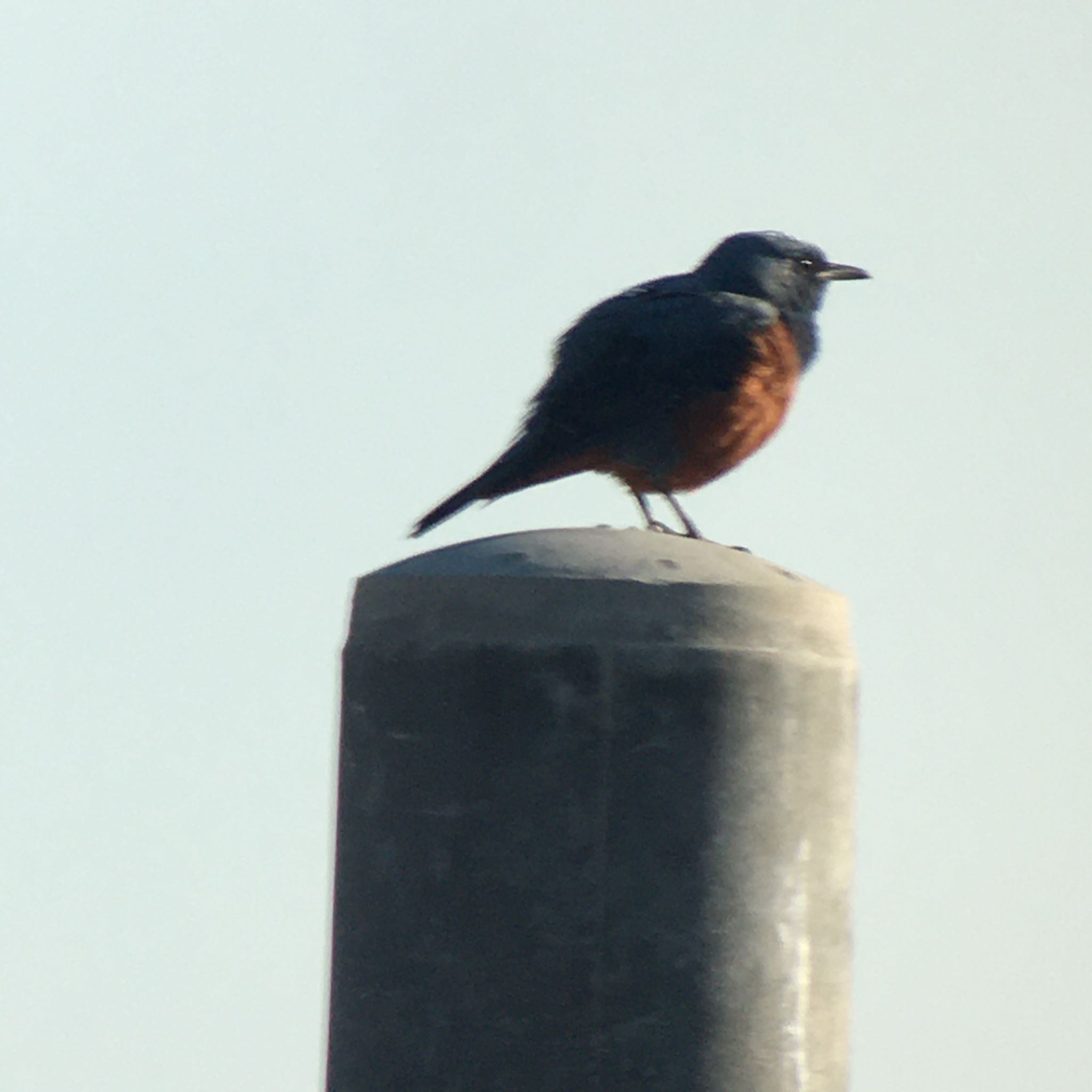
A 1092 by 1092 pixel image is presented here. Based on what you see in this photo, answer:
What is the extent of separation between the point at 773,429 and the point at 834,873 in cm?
261

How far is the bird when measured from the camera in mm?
6133

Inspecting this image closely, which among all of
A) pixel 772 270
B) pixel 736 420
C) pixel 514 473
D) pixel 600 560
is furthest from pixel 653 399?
pixel 600 560

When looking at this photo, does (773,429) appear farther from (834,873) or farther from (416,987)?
(416,987)

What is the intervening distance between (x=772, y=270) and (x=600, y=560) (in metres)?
3.36

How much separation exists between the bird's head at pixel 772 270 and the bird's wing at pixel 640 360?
0.72 metres

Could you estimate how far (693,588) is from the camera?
14.0 feet

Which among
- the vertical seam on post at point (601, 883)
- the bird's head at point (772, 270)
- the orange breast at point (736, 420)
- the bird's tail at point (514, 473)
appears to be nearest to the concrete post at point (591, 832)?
the vertical seam on post at point (601, 883)

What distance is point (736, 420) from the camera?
252 inches

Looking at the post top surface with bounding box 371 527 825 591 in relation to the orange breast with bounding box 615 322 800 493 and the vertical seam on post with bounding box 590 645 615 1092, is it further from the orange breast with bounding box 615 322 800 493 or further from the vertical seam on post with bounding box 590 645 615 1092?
the orange breast with bounding box 615 322 800 493

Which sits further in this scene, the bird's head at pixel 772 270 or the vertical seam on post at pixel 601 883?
the bird's head at pixel 772 270

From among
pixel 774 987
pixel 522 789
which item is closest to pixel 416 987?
pixel 522 789

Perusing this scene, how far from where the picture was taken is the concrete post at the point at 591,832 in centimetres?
411

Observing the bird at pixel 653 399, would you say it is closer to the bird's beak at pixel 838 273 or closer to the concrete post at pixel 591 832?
the bird's beak at pixel 838 273

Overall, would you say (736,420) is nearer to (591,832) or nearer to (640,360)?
(640,360)
